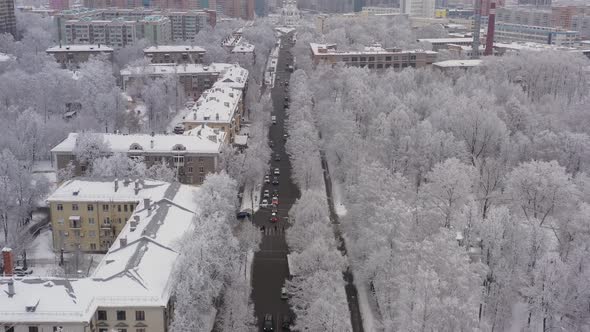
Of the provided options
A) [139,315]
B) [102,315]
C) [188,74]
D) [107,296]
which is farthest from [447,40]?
[102,315]

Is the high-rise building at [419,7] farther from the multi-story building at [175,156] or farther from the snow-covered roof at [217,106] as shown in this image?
the multi-story building at [175,156]

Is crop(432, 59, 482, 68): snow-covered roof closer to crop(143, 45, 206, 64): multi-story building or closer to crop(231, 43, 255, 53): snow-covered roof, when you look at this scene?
crop(231, 43, 255, 53): snow-covered roof

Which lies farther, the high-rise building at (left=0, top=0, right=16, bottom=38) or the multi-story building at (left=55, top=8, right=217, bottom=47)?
the high-rise building at (left=0, top=0, right=16, bottom=38)

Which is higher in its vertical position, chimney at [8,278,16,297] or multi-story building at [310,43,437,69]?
multi-story building at [310,43,437,69]

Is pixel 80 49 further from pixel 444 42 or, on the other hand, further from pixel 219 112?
pixel 444 42

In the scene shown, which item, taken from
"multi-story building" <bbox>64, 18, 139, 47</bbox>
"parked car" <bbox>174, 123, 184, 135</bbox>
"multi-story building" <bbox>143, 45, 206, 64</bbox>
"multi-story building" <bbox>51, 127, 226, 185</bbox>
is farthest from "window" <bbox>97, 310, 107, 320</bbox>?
"multi-story building" <bbox>64, 18, 139, 47</bbox>

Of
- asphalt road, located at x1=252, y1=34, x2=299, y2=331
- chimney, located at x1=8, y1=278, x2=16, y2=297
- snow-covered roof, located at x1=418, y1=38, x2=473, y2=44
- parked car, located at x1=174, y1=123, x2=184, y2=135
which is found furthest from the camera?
snow-covered roof, located at x1=418, y1=38, x2=473, y2=44

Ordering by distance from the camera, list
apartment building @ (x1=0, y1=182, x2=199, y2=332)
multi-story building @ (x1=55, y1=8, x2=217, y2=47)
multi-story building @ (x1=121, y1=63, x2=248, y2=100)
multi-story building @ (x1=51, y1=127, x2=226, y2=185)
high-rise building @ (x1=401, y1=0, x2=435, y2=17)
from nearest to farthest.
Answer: apartment building @ (x1=0, y1=182, x2=199, y2=332) < multi-story building @ (x1=51, y1=127, x2=226, y2=185) < multi-story building @ (x1=121, y1=63, x2=248, y2=100) < multi-story building @ (x1=55, y1=8, x2=217, y2=47) < high-rise building @ (x1=401, y1=0, x2=435, y2=17)
